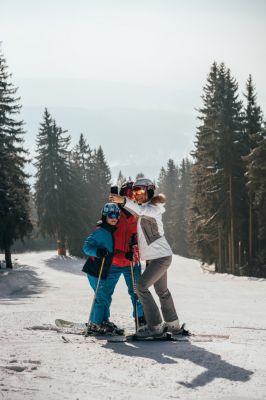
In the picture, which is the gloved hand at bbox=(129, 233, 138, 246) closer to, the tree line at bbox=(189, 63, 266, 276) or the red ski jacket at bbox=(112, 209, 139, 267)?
the red ski jacket at bbox=(112, 209, 139, 267)

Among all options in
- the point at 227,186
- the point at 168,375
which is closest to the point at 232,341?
the point at 168,375

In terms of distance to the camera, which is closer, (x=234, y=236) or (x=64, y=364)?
(x=64, y=364)

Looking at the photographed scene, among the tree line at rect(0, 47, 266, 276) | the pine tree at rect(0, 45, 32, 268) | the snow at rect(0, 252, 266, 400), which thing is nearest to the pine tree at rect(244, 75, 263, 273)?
the tree line at rect(0, 47, 266, 276)

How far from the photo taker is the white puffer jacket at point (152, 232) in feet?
23.2

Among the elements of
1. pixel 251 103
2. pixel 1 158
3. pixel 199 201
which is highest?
pixel 251 103

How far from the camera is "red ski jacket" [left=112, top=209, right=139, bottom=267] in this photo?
813 centimetres

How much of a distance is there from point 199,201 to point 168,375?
3581 centimetres

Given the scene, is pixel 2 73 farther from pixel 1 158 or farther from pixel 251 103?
pixel 251 103

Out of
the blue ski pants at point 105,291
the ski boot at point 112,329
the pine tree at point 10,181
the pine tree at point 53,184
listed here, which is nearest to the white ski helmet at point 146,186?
the blue ski pants at point 105,291

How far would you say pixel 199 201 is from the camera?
40.5 meters

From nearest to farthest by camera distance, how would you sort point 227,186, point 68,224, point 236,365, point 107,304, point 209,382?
point 209,382, point 236,365, point 107,304, point 227,186, point 68,224

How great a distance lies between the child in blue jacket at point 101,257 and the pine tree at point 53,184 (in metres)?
39.1

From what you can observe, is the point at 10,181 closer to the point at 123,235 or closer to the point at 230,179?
the point at 230,179

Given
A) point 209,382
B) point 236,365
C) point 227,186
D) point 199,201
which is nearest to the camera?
point 209,382
